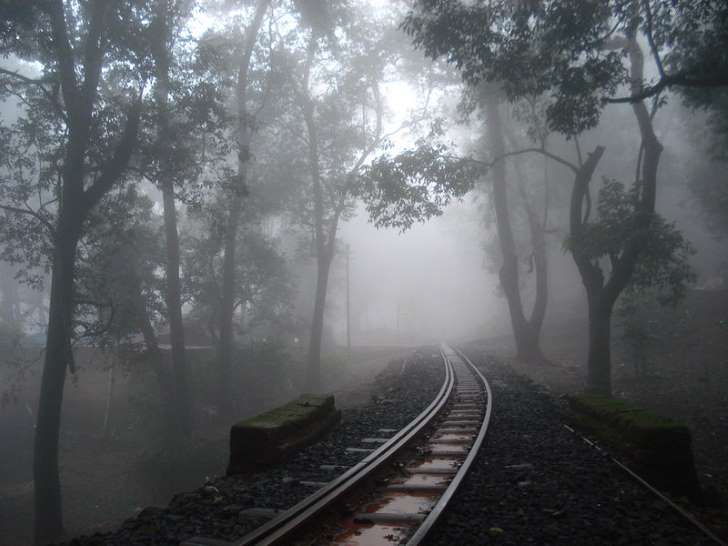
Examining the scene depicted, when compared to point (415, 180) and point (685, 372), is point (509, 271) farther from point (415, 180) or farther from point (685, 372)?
point (415, 180)

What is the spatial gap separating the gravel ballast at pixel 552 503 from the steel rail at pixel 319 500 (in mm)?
1071

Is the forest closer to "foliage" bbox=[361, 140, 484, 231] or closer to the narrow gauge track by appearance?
"foliage" bbox=[361, 140, 484, 231]

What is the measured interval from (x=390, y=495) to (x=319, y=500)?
0.98 metres

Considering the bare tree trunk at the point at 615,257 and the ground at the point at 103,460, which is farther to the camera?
the ground at the point at 103,460

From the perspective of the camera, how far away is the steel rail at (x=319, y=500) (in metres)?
4.09

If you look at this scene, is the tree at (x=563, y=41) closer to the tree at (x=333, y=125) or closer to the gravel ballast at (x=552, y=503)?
the gravel ballast at (x=552, y=503)

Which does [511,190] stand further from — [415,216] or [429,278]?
[429,278]

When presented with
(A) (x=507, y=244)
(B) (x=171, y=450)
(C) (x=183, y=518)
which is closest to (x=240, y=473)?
(C) (x=183, y=518)

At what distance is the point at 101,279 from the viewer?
18.9 m

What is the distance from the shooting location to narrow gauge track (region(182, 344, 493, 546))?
14.3ft

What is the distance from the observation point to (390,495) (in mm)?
5629

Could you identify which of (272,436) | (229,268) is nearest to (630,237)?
(272,436)

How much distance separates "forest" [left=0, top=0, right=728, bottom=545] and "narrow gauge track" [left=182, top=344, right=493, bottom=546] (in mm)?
4202

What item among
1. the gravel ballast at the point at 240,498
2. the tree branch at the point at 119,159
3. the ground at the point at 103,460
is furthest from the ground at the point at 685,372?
the tree branch at the point at 119,159
